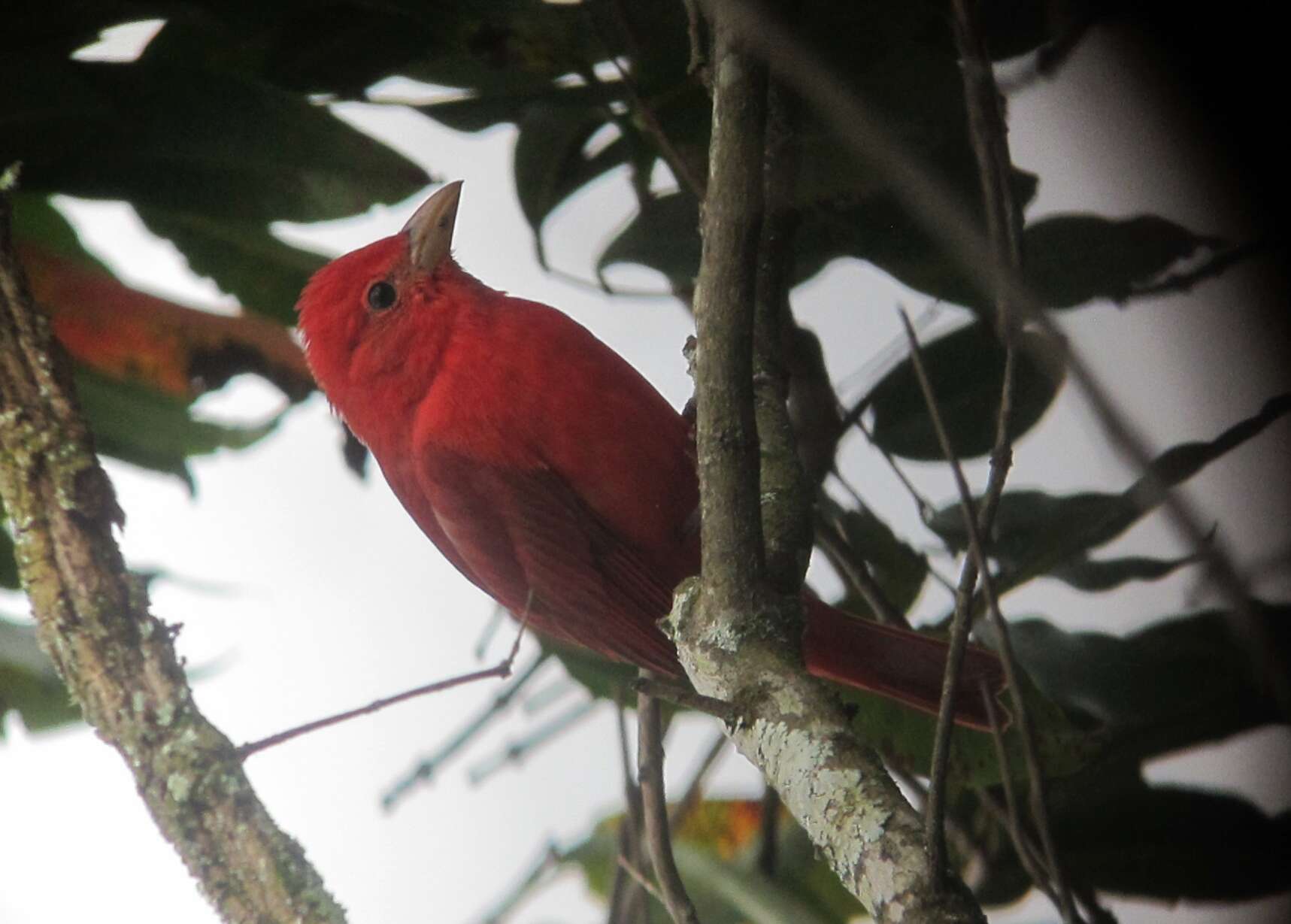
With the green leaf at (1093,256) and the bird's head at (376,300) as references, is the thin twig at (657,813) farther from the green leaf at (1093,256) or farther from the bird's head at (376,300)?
the bird's head at (376,300)

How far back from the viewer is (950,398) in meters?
2.00

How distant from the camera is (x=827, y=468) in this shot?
205 centimetres

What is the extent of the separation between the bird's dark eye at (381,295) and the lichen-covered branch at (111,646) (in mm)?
612

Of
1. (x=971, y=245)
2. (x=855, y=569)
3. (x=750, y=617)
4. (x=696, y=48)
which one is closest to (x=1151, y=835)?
(x=855, y=569)

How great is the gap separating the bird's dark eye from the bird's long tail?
91cm

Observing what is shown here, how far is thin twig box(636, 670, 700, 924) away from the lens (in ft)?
4.68

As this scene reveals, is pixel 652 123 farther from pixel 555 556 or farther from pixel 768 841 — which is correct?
pixel 768 841

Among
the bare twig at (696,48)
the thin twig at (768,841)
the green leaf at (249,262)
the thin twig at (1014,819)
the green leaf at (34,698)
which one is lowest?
the thin twig at (1014,819)

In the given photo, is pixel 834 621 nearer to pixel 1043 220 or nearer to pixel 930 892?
pixel 1043 220

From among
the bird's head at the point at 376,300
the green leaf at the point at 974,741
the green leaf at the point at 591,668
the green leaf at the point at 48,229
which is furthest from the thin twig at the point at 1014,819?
the green leaf at the point at 48,229

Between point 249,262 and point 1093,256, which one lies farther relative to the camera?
point 249,262

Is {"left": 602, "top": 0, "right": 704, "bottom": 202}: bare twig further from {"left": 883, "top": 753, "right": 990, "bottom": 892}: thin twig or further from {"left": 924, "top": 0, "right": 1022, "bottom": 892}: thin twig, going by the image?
{"left": 883, "top": 753, "right": 990, "bottom": 892}: thin twig

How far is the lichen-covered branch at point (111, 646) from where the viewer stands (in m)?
1.44

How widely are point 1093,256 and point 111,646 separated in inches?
51.6
